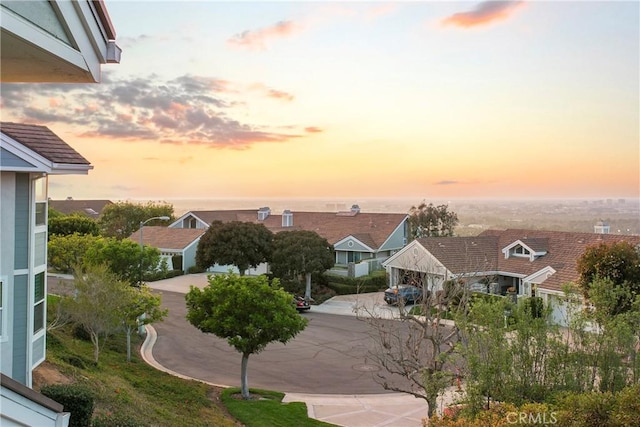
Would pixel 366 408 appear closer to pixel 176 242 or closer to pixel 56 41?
pixel 56 41

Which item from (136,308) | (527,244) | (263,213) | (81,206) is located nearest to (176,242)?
(263,213)

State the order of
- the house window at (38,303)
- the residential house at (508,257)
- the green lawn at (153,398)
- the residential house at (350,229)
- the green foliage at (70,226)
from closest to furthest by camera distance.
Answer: the green lawn at (153,398)
the house window at (38,303)
the residential house at (508,257)
the green foliage at (70,226)
the residential house at (350,229)

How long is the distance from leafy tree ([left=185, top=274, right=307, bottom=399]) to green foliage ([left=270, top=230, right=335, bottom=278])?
1680 cm

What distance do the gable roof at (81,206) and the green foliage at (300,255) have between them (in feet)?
198

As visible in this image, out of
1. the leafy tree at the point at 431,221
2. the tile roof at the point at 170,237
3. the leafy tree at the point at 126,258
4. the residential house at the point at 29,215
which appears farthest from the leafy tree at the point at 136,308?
the leafy tree at the point at 431,221

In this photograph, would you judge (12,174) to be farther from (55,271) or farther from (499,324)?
(55,271)

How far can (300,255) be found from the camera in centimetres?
3484

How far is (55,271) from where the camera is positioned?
45219 millimetres

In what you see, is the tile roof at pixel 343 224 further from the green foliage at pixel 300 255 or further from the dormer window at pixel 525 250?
the dormer window at pixel 525 250

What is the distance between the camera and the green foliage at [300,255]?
3481 cm

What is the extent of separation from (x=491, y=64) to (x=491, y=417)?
14339 millimetres

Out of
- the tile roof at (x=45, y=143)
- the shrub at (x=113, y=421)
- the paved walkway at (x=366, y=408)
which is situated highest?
the tile roof at (x=45, y=143)

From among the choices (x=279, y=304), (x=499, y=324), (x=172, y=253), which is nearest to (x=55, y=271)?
(x=172, y=253)

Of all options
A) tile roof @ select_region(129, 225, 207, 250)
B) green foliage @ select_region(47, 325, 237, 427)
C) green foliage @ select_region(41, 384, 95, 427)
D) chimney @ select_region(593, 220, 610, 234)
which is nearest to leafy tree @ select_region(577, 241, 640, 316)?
chimney @ select_region(593, 220, 610, 234)
